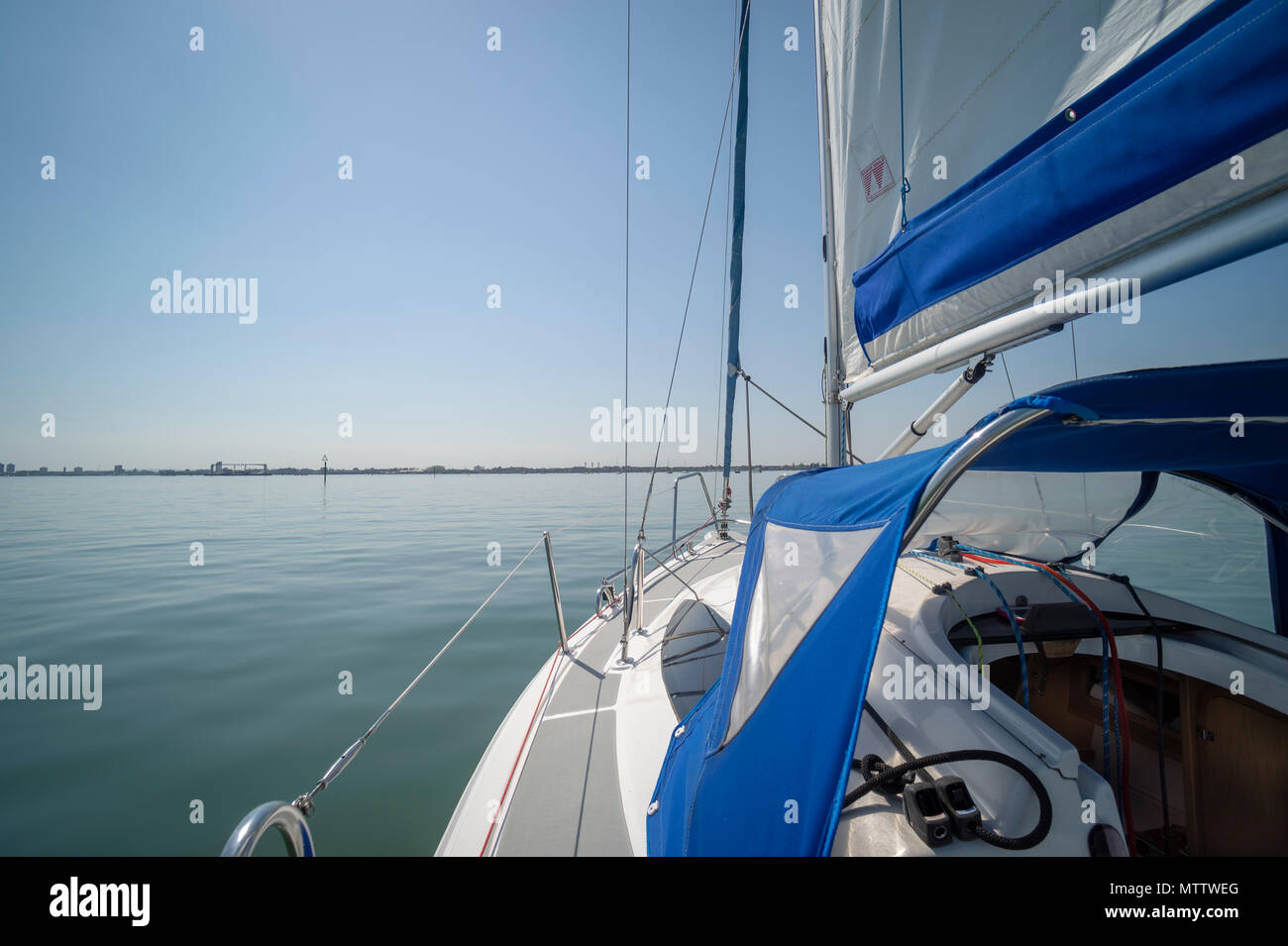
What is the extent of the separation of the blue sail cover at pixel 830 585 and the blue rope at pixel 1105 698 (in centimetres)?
68

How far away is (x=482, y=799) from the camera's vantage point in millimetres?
2248

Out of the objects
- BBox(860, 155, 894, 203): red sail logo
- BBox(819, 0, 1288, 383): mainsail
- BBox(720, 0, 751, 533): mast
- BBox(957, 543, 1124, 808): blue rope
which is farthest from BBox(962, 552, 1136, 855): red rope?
BBox(720, 0, 751, 533): mast

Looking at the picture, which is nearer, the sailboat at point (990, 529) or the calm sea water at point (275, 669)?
the sailboat at point (990, 529)

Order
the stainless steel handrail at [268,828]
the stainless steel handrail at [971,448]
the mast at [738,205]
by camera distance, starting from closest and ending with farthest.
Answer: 1. the stainless steel handrail at [971,448]
2. the stainless steel handrail at [268,828]
3. the mast at [738,205]

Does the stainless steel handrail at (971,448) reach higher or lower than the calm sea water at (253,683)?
higher

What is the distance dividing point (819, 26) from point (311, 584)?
939 cm

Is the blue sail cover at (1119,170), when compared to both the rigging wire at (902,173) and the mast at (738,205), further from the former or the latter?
the mast at (738,205)

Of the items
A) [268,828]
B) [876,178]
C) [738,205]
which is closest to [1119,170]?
[876,178]

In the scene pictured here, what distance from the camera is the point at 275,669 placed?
16.4 feet

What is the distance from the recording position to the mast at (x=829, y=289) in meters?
3.11

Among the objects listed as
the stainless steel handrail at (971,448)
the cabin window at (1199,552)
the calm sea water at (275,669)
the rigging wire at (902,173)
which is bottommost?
the calm sea water at (275,669)

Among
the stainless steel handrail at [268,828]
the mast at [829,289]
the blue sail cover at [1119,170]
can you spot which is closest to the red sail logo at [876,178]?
the mast at [829,289]
